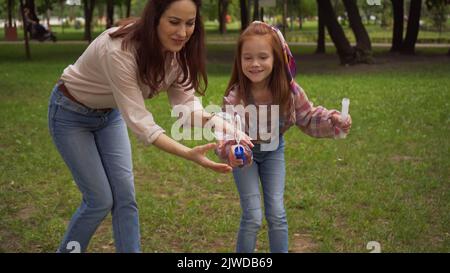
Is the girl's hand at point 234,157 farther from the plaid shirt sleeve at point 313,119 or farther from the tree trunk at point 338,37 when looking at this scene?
the tree trunk at point 338,37

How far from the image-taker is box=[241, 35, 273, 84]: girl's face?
367 centimetres

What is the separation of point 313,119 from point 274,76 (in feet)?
1.18

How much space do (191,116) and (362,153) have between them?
4548 millimetres

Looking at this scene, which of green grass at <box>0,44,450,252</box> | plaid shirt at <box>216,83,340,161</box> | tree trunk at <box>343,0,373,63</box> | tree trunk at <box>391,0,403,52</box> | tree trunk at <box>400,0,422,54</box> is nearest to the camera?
plaid shirt at <box>216,83,340,161</box>

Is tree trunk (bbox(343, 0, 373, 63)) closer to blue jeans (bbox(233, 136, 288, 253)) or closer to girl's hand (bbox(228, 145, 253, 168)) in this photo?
blue jeans (bbox(233, 136, 288, 253))

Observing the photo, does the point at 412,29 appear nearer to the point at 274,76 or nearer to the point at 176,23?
the point at 274,76

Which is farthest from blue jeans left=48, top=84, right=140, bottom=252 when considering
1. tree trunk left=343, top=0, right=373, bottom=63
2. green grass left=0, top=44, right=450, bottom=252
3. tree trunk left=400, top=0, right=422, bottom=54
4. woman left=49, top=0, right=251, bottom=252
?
tree trunk left=400, top=0, right=422, bottom=54

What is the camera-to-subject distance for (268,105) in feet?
12.3

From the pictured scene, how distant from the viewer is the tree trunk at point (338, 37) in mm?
19391

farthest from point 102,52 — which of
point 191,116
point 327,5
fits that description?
point 327,5

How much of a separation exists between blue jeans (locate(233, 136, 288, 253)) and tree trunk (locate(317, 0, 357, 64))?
1606 cm

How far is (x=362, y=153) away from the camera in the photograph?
7691mm

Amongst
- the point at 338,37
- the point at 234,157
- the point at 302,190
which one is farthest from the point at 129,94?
the point at 338,37

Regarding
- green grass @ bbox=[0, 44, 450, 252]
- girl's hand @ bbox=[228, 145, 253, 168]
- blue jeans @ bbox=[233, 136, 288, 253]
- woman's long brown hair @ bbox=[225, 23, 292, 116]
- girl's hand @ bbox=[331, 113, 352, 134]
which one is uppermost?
woman's long brown hair @ bbox=[225, 23, 292, 116]
